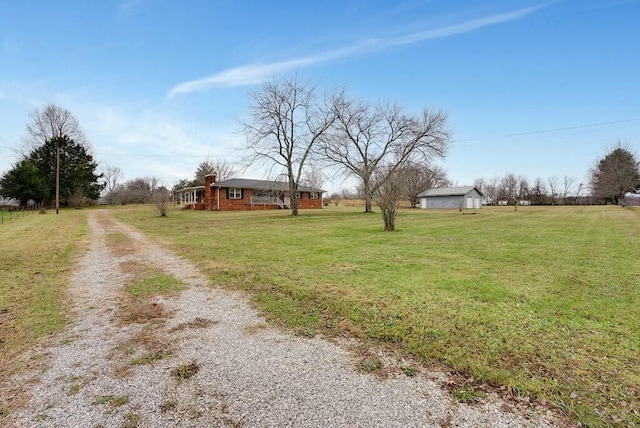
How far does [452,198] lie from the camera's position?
4522 cm

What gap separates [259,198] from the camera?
1432 inches

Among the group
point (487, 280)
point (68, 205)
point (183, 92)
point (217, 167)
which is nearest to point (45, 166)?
point (68, 205)

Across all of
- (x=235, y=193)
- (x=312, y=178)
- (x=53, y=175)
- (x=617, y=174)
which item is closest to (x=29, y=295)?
(x=312, y=178)

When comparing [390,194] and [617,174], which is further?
[617,174]

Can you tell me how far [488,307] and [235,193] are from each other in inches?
1285

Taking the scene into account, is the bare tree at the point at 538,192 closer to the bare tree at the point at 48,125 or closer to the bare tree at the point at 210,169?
the bare tree at the point at 210,169

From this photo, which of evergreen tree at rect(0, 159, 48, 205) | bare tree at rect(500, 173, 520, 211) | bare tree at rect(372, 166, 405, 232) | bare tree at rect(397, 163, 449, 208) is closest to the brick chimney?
evergreen tree at rect(0, 159, 48, 205)

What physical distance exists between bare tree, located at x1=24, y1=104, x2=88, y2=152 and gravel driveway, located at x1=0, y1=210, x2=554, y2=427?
152ft

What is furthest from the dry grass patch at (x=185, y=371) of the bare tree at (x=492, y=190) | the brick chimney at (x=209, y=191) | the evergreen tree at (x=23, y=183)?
the bare tree at (x=492, y=190)

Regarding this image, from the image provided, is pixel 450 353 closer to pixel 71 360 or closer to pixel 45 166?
pixel 71 360

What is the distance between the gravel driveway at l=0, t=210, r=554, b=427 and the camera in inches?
73.8

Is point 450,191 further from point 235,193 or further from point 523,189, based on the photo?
point 235,193

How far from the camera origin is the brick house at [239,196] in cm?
3297

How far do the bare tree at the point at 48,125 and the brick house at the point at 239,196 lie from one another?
1592 centimetres
